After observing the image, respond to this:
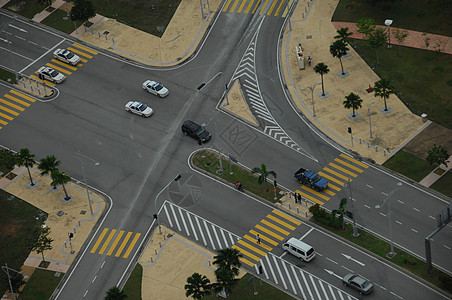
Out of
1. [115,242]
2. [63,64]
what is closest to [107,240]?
[115,242]

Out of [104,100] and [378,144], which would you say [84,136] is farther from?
[378,144]

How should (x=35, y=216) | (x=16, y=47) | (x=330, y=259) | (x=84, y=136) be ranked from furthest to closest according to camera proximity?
1. (x=16, y=47)
2. (x=84, y=136)
3. (x=35, y=216)
4. (x=330, y=259)

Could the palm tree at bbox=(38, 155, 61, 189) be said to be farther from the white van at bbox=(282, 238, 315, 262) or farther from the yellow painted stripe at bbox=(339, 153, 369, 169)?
the yellow painted stripe at bbox=(339, 153, 369, 169)

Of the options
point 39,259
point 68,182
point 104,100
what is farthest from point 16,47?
point 39,259

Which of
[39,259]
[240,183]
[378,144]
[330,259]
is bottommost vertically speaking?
[39,259]

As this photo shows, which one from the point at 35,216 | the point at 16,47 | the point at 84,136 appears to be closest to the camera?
the point at 35,216

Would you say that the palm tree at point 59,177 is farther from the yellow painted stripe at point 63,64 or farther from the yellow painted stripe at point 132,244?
the yellow painted stripe at point 63,64

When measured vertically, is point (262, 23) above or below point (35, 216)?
above
